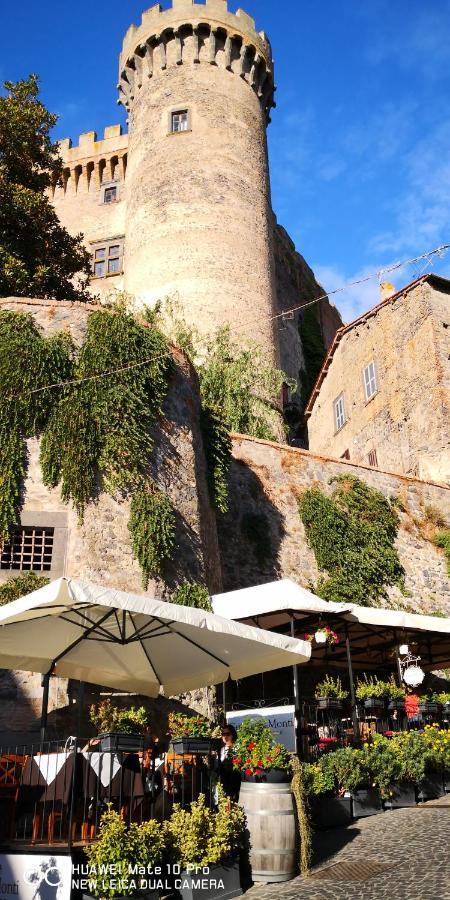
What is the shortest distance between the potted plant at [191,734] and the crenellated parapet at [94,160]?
32.4 meters

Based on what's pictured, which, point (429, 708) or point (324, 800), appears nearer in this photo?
point (324, 800)

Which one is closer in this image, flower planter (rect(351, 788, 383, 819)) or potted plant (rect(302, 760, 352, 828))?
potted plant (rect(302, 760, 352, 828))

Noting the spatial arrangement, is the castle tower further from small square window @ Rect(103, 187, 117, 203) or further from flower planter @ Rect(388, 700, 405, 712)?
flower planter @ Rect(388, 700, 405, 712)

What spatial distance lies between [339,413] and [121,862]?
77.1 ft

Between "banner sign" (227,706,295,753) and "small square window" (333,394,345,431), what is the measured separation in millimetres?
19219

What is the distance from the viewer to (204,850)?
21.2ft

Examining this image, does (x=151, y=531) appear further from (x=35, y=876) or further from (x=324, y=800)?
(x=35, y=876)

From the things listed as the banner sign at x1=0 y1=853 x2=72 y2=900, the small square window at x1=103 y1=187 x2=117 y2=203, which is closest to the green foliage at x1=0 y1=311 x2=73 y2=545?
the banner sign at x1=0 y1=853 x2=72 y2=900

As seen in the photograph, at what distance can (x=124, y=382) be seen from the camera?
42.2 feet

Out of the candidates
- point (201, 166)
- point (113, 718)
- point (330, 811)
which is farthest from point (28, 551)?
point (201, 166)

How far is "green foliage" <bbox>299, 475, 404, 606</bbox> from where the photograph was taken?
18.8 m

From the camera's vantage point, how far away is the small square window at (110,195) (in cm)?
3756

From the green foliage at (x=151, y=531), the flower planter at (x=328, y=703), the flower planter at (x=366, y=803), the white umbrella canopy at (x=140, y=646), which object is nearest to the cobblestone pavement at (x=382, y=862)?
the flower planter at (x=366, y=803)

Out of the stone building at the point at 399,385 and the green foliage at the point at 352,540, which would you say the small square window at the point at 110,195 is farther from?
the green foliage at the point at 352,540
